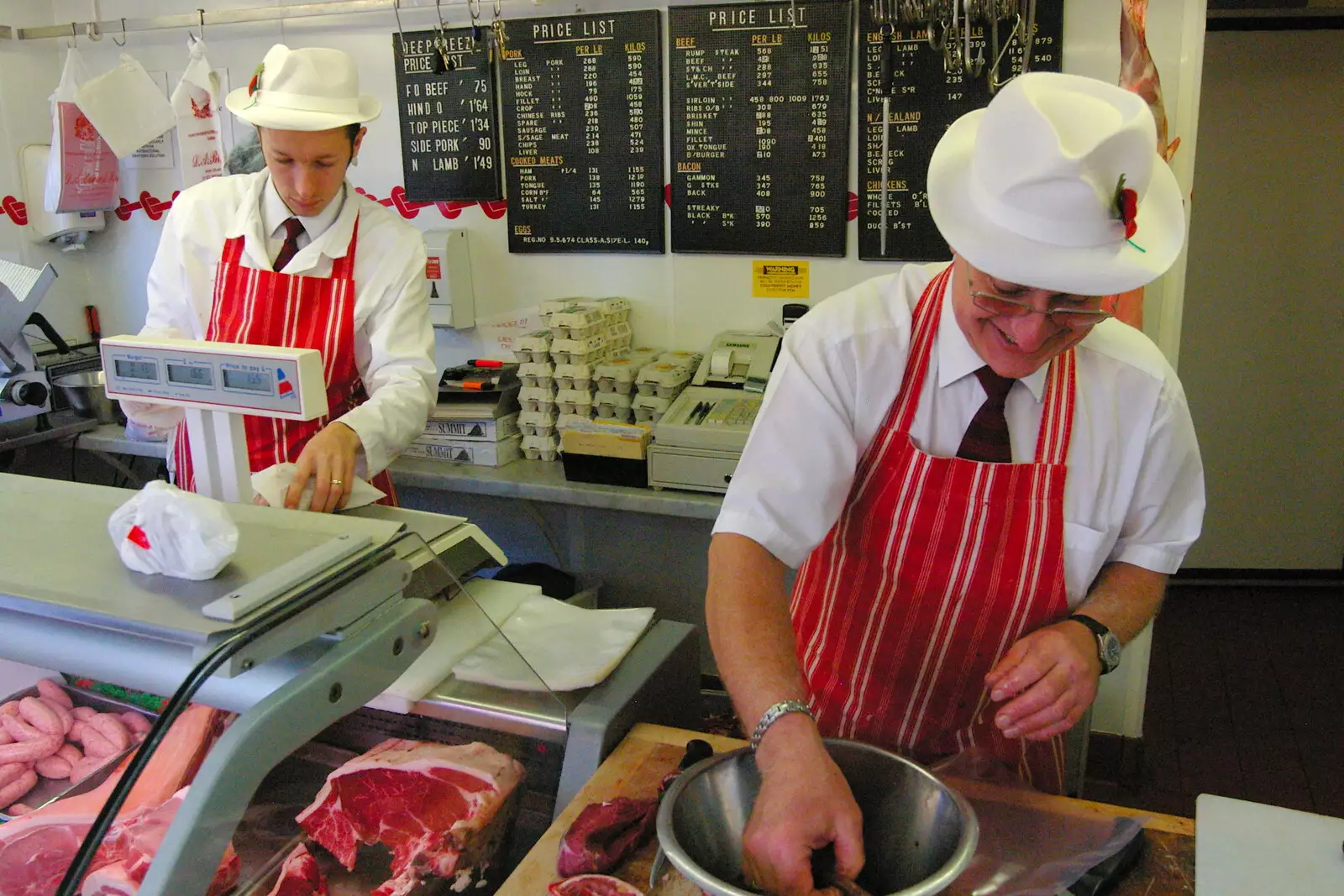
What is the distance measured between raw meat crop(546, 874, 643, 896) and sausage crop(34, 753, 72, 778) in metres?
0.71

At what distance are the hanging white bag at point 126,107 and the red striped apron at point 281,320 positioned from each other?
7.09ft

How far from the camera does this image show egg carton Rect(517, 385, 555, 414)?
3721 millimetres

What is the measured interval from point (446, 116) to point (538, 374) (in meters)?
1.09

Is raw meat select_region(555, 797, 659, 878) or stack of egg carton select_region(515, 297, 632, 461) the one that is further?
stack of egg carton select_region(515, 297, 632, 461)

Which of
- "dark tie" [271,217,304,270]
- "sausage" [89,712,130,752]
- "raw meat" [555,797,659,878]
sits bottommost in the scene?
"raw meat" [555,797,659,878]

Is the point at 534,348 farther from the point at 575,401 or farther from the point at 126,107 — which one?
the point at 126,107

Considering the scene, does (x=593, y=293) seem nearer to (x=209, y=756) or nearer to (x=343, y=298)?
(x=343, y=298)

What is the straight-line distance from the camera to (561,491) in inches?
140

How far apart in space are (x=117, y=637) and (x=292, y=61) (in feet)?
5.52

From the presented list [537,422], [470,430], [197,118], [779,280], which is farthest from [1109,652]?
[197,118]

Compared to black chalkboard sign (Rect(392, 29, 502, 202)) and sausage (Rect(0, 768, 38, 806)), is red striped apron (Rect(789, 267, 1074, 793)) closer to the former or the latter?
sausage (Rect(0, 768, 38, 806))

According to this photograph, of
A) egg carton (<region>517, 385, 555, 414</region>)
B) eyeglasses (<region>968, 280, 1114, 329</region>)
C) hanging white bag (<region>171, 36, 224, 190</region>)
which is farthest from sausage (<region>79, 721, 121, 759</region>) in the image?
hanging white bag (<region>171, 36, 224, 190</region>)

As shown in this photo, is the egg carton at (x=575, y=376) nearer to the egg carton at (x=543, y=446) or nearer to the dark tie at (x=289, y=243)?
the egg carton at (x=543, y=446)

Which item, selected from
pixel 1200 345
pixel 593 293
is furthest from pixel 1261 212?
pixel 593 293
